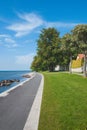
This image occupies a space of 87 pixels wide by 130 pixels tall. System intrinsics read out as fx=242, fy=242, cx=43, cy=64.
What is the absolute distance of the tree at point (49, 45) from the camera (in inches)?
3720

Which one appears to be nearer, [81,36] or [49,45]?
[81,36]

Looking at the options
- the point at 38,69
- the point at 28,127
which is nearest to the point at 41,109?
the point at 28,127

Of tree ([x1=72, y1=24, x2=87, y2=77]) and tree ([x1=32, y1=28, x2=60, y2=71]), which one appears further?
tree ([x1=32, y1=28, x2=60, y2=71])

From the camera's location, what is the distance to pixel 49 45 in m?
95.6

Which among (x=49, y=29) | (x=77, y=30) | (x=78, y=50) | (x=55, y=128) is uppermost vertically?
(x=49, y=29)

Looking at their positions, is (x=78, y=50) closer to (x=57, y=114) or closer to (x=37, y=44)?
(x=57, y=114)

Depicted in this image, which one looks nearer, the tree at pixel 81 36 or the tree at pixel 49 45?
the tree at pixel 81 36

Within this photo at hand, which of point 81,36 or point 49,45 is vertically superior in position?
point 49,45

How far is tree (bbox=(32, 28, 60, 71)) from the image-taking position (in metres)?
94.5

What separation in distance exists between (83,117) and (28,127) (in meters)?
2.69

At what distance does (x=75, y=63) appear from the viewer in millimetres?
77500

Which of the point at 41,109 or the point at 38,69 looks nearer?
the point at 41,109

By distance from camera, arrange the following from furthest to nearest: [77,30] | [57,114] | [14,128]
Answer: [77,30] < [57,114] < [14,128]

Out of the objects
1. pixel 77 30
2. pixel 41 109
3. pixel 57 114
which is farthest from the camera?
pixel 77 30
